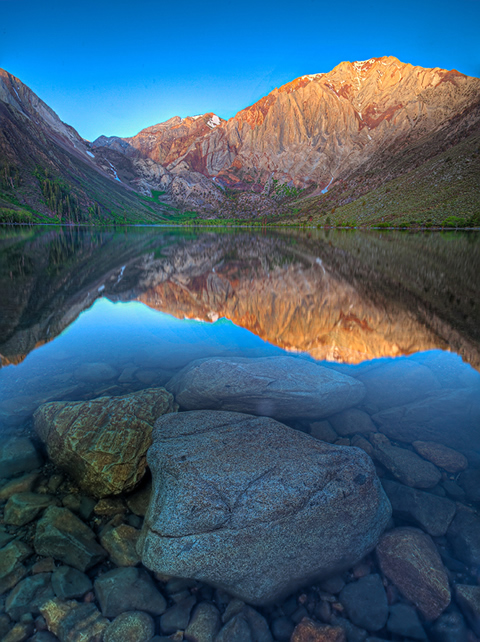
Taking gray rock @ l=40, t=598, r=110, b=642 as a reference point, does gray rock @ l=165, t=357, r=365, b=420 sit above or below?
above

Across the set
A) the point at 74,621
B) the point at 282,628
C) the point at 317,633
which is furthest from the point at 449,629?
the point at 74,621

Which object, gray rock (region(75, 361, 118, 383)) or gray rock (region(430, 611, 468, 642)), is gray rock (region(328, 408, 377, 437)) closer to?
gray rock (region(430, 611, 468, 642))

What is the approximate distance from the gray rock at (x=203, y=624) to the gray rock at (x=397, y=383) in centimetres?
623

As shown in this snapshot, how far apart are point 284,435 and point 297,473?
1103 mm

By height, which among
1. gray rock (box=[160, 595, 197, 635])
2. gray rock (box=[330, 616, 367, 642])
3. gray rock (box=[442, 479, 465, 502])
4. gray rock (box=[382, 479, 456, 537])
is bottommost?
gray rock (box=[160, 595, 197, 635])

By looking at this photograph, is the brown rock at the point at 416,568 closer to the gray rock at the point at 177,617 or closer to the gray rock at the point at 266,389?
the gray rock at the point at 177,617

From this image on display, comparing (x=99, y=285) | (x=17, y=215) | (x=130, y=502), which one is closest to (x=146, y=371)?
(x=130, y=502)

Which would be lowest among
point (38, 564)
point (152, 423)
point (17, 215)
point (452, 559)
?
point (38, 564)

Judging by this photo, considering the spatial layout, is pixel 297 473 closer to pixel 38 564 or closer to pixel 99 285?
pixel 38 564

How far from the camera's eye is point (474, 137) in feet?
525

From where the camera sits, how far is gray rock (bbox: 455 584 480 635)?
414 centimetres

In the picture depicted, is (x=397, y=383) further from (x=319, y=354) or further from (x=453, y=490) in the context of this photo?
(x=453, y=490)

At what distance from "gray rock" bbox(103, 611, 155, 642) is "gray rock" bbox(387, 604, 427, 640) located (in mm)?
3203

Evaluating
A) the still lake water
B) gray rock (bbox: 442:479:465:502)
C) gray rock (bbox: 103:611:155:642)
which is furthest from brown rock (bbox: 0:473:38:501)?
gray rock (bbox: 442:479:465:502)
